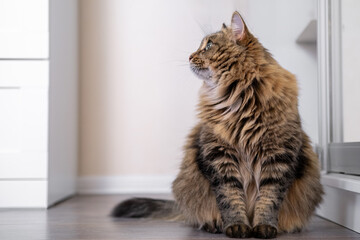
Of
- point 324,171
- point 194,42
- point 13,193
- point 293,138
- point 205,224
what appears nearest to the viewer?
point 293,138

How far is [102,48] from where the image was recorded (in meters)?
3.01

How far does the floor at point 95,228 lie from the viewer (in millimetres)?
1455

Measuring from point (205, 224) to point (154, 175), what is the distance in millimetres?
1448

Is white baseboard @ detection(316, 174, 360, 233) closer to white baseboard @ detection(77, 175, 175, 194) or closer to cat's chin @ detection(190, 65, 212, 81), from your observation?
cat's chin @ detection(190, 65, 212, 81)

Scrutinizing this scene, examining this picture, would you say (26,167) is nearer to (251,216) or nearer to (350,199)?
(251,216)

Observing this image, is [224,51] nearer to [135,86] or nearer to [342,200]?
[342,200]

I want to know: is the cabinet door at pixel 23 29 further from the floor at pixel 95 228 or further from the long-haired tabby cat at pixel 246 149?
the long-haired tabby cat at pixel 246 149

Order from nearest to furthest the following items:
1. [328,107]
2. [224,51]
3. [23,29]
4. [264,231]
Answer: [264,231] → [224,51] → [328,107] → [23,29]

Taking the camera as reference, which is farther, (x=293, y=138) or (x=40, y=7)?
(x=40, y=7)

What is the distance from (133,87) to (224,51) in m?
1.60

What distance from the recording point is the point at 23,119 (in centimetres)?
215

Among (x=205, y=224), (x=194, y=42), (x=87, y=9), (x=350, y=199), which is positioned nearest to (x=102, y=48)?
(x=87, y=9)

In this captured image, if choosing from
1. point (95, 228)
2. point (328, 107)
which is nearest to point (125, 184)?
point (95, 228)

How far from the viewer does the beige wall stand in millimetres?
2967
